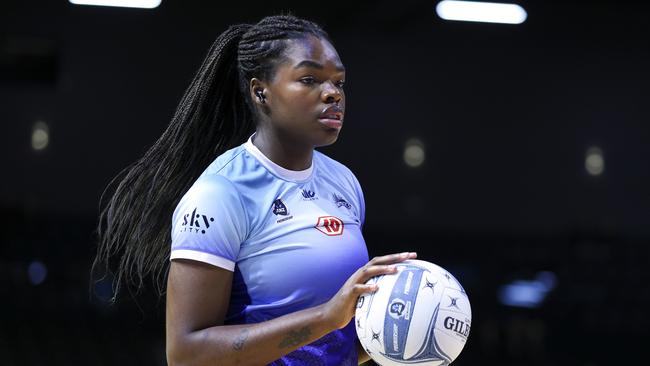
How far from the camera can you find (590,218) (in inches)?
304

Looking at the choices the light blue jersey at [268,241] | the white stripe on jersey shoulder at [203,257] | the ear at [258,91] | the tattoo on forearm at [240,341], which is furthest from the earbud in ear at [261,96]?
the tattoo on forearm at [240,341]

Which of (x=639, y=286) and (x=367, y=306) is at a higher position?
(x=367, y=306)

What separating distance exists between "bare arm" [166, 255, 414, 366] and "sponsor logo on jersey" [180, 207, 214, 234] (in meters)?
0.06

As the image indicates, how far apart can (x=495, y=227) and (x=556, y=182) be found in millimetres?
587

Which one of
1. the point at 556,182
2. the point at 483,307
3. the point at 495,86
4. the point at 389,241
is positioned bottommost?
the point at 483,307

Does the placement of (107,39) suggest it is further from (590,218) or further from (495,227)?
(590,218)

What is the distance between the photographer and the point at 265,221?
5.98 feet

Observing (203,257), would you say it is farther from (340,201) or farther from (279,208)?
(340,201)

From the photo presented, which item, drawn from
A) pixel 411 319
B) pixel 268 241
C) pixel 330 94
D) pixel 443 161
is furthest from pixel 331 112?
pixel 443 161

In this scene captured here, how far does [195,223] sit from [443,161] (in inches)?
238

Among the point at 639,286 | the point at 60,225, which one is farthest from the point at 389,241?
the point at 60,225

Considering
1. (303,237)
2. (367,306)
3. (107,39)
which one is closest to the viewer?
(367,306)

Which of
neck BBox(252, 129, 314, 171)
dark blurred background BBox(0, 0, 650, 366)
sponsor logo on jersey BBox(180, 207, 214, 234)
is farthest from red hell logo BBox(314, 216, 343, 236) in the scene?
dark blurred background BBox(0, 0, 650, 366)

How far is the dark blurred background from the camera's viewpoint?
24.4 ft
